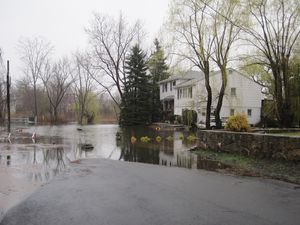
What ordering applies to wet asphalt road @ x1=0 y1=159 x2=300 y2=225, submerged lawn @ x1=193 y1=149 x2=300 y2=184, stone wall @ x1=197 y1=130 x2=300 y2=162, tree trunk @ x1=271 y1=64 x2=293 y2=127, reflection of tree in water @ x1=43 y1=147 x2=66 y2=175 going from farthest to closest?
tree trunk @ x1=271 y1=64 x2=293 y2=127 < reflection of tree in water @ x1=43 y1=147 x2=66 y2=175 < stone wall @ x1=197 y1=130 x2=300 y2=162 < submerged lawn @ x1=193 y1=149 x2=300 y2=184 < wet asphalt road @ x1=0 y1=159 x2=300 y2=225

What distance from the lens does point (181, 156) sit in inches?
607

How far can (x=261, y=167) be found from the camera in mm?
11695

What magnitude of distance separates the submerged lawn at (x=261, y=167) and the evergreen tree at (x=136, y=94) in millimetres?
31507

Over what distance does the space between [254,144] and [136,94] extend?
33496 millimetres

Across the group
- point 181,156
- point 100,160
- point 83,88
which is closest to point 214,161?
point 181,156

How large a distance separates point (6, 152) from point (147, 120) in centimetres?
3015

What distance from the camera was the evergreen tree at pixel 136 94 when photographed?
45.4 metres

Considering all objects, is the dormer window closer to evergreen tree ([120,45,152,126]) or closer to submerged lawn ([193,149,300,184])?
evergreen tree ([120,45,152,126])

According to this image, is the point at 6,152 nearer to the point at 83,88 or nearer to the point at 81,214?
the point at 81,214

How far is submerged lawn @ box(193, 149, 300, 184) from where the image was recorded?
10.3m

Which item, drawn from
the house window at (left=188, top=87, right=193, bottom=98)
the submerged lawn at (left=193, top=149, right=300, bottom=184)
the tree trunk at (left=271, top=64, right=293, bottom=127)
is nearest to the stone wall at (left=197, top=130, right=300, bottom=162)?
the submerged lawn at (left=193, top=149, right=300, bottom=184)

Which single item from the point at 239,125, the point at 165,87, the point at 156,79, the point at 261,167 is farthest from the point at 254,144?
the point at 156,79

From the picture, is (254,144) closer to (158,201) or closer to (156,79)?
(158,201)

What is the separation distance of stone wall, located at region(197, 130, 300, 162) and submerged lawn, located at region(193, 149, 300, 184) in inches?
11.9
